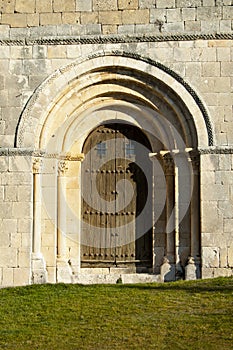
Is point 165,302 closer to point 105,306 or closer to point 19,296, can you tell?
point 105,306

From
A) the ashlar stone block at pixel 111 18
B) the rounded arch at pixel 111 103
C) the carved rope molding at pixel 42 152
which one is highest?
the ashlar stone block at pixel 111 18

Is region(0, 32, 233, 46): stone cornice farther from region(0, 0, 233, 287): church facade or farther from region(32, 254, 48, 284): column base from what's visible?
region(32, 254, 48, 284): column base

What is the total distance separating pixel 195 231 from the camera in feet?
37.6

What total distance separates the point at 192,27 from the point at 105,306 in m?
5.27

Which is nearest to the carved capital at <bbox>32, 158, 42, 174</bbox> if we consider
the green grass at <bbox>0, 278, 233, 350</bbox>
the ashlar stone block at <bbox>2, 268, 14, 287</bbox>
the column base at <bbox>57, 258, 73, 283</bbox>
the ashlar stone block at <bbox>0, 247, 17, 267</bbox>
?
the ashlar stone block at <bbox>0, 247, 17, 267</bbox>

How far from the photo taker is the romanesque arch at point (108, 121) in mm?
11594

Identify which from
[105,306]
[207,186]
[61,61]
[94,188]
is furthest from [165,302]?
[61,61]

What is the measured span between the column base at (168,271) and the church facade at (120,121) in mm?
18

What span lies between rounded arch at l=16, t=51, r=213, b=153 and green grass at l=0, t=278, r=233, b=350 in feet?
8.75

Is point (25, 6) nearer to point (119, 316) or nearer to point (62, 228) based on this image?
point (62, 228)

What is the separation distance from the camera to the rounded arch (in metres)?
11.6

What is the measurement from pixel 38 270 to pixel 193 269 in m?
2.59

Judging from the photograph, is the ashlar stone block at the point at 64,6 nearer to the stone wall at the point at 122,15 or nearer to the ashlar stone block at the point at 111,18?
the stone wall at the point at 122,15

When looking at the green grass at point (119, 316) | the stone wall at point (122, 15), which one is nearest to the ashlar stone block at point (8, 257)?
the green grass at point (119, 316)
